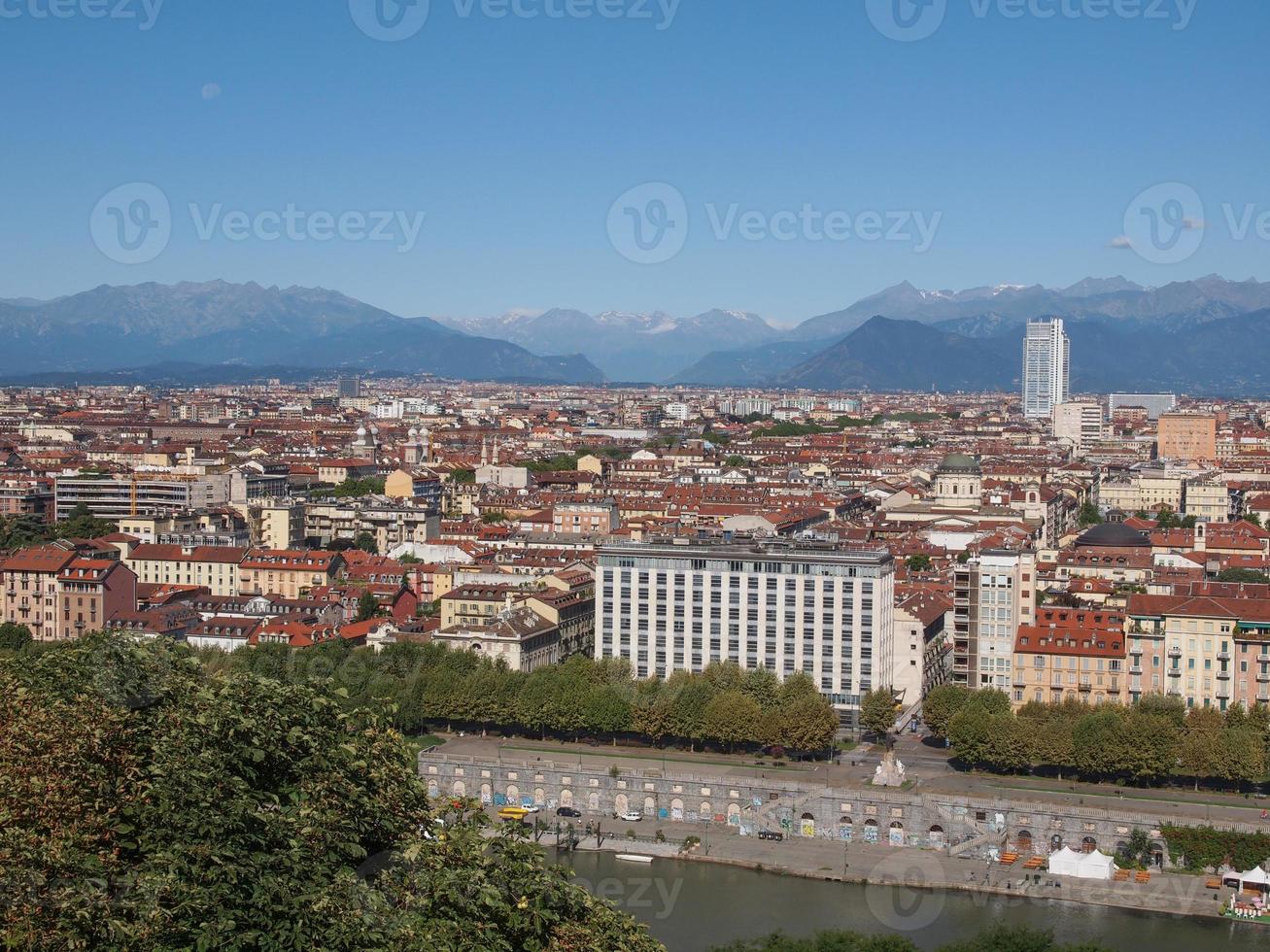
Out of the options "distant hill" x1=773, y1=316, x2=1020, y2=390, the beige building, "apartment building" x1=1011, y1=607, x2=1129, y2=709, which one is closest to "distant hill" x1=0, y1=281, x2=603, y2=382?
"distant hill" x1=773, y1=316, x2=1020, y2=390

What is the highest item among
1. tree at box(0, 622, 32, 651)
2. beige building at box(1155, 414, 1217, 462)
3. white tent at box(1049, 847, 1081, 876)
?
beige building at box(1155, 414, 1217, 462)

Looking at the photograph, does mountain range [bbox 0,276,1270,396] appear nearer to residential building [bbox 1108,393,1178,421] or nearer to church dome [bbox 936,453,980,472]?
residential building [bbox 1108,393,1178,421]

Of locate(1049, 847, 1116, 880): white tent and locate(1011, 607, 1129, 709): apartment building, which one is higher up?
locate(1011, 607, 1129, 709): apartment building

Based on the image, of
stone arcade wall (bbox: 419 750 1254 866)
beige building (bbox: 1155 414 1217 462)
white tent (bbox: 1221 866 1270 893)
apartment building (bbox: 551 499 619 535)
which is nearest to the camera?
white tent (bbox: 1221 866 1270 893)

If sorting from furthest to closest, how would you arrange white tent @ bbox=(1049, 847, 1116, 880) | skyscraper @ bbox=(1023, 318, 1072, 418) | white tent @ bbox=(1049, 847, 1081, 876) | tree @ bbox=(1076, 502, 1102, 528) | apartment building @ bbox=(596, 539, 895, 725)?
skyscraper @ bbox=(1023, 318, 1072, 418)
tree @ bbox=(1076, 502, 1102, 528)
apartment building @ bbox=(596, 539, 895, 725)
white tent @ bbox=(1049, 847, 1081, 876)
white tent @ bbox=(1049, 847, 1116, 880)

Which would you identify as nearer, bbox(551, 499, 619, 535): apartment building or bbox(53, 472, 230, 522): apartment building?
bbox(551, 499, 619, 535): apartment building

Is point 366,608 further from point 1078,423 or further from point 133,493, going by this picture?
point 1078,423

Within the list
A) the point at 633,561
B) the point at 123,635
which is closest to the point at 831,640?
the point at 633,561

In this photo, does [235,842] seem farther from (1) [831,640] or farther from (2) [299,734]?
(1) [831,640]
